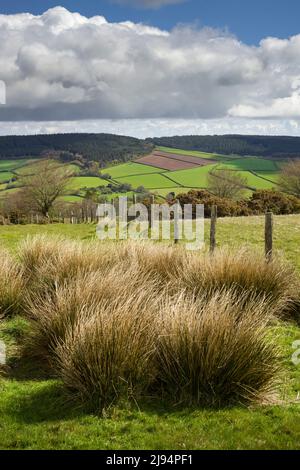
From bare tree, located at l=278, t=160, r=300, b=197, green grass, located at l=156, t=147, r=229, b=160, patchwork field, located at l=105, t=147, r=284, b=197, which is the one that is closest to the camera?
bare tree, located at l=278, t=160, r=300, b=197

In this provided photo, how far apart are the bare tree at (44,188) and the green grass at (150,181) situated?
98.6 feet

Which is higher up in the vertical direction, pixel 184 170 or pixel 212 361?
pixel 184 170

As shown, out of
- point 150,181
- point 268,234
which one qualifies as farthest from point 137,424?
point 150,181

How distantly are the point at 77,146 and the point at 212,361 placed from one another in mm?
107181

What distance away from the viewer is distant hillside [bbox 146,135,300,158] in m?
123

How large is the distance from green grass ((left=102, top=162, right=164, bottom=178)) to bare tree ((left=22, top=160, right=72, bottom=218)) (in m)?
39.9

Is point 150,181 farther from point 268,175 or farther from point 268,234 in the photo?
point 268,234

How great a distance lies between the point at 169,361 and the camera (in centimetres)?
584

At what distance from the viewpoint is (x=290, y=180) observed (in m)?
56.6

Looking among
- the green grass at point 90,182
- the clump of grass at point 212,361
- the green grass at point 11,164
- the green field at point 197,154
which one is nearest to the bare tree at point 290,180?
the green grass at point 90,182

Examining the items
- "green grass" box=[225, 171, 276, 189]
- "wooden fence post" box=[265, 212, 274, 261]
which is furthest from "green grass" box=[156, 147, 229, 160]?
"wooden fence post" box=[265, 212, 274, 261]

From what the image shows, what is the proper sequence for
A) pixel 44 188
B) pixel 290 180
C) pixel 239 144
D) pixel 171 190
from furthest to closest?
pixel 239 144 → pixel 171 190 → pixel 290 180 → pixel 44 188

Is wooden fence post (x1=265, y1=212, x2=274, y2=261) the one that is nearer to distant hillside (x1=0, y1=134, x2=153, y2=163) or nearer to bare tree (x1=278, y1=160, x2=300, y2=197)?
bare tree (x1=278, y1=160, x2=300, y2=197)

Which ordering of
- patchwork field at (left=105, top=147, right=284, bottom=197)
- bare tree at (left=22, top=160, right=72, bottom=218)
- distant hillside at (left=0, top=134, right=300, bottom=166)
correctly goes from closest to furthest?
bare tree at (left=22, top=160, right=72, bottom=218), patchwork field at (left=105, top=147, right=284, bottom=197), distant hillside at (left=0, top=134, right=300, bottom=166)
